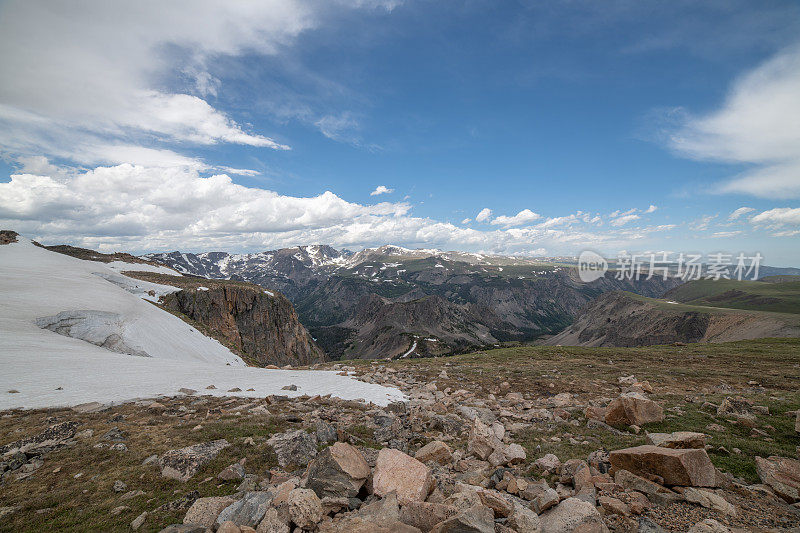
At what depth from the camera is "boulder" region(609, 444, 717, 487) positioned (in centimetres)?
815

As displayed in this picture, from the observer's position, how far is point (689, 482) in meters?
8.07

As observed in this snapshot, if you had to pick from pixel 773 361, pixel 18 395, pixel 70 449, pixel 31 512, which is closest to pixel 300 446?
pixel 31 512

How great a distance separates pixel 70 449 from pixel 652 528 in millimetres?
18720

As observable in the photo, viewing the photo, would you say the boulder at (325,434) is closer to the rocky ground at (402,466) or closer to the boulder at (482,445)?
the rocky ground at (402,466)

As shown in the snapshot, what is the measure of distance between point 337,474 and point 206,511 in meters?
3.45

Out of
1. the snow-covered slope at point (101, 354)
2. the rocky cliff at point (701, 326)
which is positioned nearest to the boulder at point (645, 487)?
the snow-covered slope at point (101, 354)

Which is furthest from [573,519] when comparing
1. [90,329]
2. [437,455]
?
[90,329]

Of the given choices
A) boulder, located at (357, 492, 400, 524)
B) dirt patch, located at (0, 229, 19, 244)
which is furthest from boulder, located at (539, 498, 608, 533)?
dirt patch, located at (0, 229, 19, 244)

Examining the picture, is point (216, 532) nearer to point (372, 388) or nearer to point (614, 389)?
point (372, 388)

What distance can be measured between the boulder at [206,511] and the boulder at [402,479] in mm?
4130

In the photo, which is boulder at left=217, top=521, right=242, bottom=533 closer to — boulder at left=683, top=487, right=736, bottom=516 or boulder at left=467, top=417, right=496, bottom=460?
boulder at left=467, top=417, right=496, bottom=460

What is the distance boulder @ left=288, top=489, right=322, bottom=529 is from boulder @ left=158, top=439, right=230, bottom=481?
5478mm

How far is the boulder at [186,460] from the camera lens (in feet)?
33.5

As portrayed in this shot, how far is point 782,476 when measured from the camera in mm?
8750
